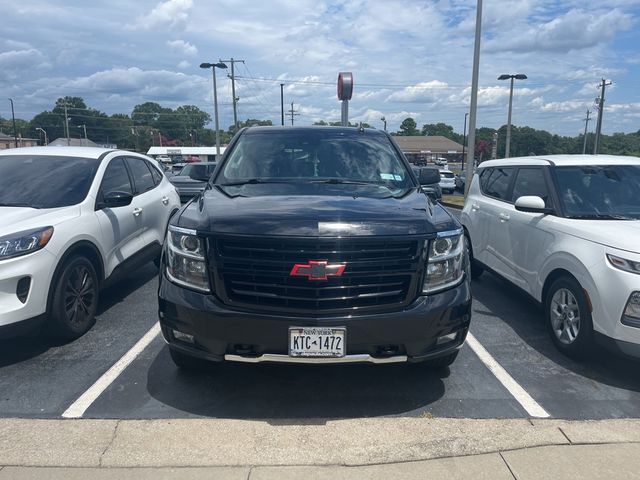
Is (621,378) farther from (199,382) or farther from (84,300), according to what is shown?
(84,300)

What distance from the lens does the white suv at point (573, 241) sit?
380 cm

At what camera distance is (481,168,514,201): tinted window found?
6.03 meters

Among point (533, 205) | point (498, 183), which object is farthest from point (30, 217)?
point (498, 183)

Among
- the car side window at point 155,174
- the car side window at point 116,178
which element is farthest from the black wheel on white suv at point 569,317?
the car side window at point 155,174

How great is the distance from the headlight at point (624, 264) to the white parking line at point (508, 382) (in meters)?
1.14

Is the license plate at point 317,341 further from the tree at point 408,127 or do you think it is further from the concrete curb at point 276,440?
the tree at point 408,127

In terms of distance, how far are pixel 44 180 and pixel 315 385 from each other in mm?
3299

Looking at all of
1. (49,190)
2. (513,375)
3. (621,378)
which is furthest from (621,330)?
(49,190)

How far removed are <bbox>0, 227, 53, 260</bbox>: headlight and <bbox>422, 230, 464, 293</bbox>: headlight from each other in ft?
9.77

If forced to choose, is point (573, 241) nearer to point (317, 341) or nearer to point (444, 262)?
point (444, 262)

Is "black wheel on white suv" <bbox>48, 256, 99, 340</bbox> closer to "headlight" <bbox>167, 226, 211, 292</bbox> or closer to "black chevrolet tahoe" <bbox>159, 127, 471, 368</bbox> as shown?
"black chevrolet tahoe" <bbox>159, 127, 471, 368</bbox>

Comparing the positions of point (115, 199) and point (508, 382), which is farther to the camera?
point (115, 199)

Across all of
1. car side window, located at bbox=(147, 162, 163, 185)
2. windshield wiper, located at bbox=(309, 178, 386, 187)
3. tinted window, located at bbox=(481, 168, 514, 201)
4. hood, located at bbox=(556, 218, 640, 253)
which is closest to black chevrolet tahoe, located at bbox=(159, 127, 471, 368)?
windshield wiper, located at bbox=(309, 178, 386, 187)

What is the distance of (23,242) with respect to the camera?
13.0 ft
